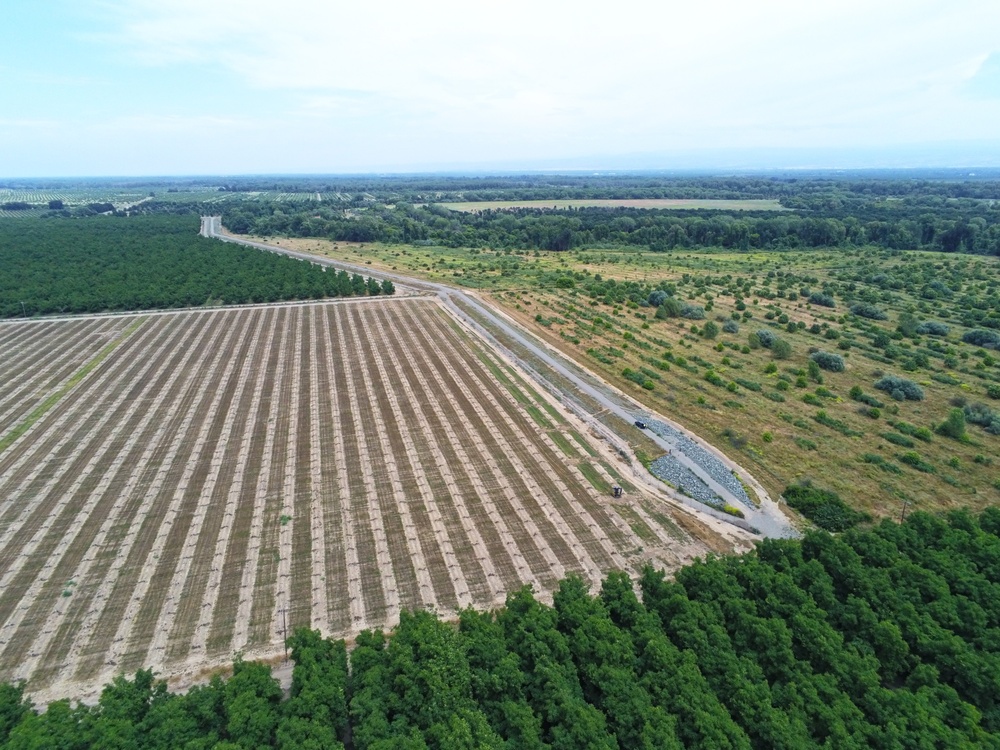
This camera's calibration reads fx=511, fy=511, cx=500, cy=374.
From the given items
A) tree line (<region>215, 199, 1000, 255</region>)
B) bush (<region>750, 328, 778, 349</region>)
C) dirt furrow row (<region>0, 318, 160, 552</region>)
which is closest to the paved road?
bush (<region>750, 328, 778, 349</region>)

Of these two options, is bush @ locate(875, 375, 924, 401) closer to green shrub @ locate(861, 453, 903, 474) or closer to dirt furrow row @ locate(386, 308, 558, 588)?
green shrub @ locate(861, 453, 903, 474)

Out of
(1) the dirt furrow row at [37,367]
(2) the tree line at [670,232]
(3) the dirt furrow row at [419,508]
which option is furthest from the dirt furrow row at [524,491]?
(2) the tree line at [670,232]

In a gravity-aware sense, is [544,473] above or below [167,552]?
below

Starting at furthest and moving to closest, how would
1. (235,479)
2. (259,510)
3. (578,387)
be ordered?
(578,387), (235,479), (259,510)

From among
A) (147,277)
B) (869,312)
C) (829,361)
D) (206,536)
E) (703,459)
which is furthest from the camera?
(147,277)

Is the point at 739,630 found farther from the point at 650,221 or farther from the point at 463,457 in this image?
the point at 650,221

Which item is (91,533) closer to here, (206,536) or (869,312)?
(206,536)

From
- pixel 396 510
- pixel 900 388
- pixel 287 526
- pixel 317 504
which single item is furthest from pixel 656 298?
pixel 287 526
